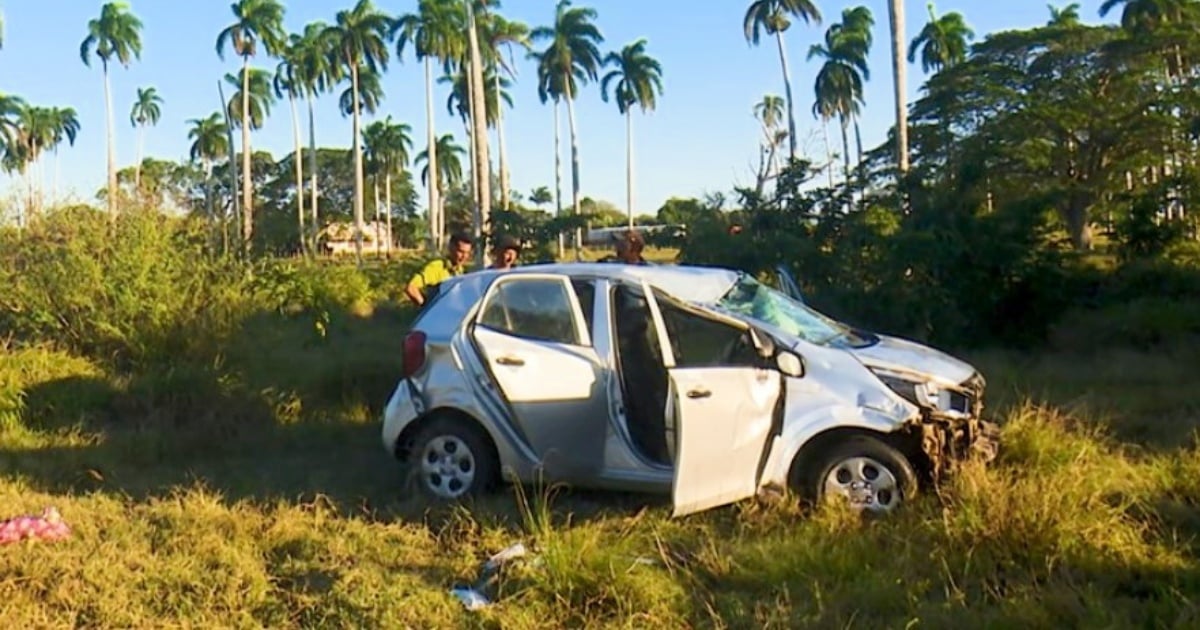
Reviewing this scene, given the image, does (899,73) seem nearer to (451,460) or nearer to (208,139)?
(451,460)

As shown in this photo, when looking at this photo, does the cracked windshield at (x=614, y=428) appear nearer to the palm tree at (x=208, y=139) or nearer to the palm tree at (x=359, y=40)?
the palm tree at (x=359, y=40)

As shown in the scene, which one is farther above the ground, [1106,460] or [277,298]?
[277,298]

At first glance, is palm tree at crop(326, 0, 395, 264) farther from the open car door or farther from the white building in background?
the open car door

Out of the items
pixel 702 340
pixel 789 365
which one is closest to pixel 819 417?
pixel 789 365

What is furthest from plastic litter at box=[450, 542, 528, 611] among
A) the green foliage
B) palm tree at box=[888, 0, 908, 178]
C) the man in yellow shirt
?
palm tree at box=[888, 0, 908, 178]

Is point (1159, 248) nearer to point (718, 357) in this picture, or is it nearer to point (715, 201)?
point (715, 201)

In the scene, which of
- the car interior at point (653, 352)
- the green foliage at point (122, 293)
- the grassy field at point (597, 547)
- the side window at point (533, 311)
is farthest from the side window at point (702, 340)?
the green foliage at point (122, 293)

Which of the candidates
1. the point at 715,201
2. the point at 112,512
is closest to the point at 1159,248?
the point at 715,201

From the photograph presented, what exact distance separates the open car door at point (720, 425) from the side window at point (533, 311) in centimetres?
76

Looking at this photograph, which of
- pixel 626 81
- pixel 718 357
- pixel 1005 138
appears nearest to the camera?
pixel 718 357

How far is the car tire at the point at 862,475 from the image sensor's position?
5500 millimetres

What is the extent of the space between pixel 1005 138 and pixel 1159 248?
51.5ft

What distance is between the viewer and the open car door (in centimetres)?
521

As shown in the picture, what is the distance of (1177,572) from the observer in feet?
14.4
